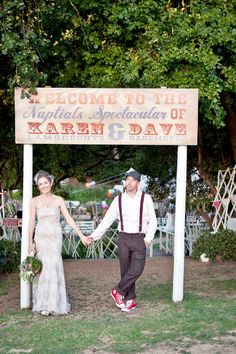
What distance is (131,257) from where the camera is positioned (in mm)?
7262

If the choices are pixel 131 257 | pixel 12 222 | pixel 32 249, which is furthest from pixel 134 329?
pixel 12 222

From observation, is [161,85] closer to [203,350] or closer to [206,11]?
[206,11]

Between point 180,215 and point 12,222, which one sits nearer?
point 180,215

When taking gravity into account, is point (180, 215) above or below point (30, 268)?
above

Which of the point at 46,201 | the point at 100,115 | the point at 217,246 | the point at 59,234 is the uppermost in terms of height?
the point at 100,115

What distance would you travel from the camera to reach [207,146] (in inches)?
510

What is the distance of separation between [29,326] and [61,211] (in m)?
1.33

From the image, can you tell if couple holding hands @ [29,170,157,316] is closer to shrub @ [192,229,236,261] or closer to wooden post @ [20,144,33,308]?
wooden post @ [20,144,33,308]

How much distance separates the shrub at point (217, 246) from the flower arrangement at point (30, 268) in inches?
188

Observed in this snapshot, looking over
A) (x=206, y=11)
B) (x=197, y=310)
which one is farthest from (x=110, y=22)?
(x=197, y=310)

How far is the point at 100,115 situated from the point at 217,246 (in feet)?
15.0

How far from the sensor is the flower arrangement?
698 centimetres

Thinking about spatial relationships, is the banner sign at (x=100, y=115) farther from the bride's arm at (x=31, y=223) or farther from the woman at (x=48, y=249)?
the bride's arm at (x=31, y=223)

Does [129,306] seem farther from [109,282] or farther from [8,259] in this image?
[8,259]
